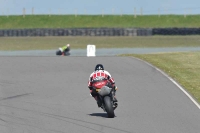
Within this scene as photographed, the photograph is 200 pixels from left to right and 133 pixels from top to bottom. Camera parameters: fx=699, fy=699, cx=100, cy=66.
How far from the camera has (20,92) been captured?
75.5 feet

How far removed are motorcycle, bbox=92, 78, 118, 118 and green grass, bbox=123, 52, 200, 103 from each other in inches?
173

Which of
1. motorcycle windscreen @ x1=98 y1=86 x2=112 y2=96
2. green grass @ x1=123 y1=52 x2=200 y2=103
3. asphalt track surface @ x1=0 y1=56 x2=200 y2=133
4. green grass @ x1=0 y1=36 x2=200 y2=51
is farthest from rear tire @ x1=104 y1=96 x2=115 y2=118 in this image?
green grass @ x1=0 y1=36 x2=200 y2=51

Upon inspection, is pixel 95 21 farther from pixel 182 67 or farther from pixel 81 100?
pixel 81 100

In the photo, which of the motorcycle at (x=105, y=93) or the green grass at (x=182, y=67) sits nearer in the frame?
the motorcycle at (x=105, y=93)

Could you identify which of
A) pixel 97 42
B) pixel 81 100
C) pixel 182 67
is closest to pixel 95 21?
pixel 97 42

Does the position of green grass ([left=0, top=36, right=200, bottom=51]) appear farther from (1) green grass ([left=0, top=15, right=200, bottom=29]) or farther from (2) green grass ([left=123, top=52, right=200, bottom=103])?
(1) green grass ([left=0, top=15, right=200, bottom=29])

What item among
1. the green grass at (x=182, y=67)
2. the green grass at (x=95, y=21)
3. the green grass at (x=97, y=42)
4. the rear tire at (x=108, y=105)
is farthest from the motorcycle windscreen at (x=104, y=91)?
the green grass at (x=95, y=21)

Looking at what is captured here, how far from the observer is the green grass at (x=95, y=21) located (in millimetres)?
76062

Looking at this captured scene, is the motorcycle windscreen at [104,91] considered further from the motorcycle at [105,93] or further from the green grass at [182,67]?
the green grass at [182,67]

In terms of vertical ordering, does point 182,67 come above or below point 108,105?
below

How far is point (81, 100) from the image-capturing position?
70.0ft

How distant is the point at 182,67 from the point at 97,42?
84.9 ft

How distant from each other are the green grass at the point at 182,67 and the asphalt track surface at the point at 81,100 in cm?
59

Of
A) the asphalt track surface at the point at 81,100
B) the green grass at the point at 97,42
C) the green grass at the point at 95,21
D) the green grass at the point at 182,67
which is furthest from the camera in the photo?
the green grass at the point at 95,21
